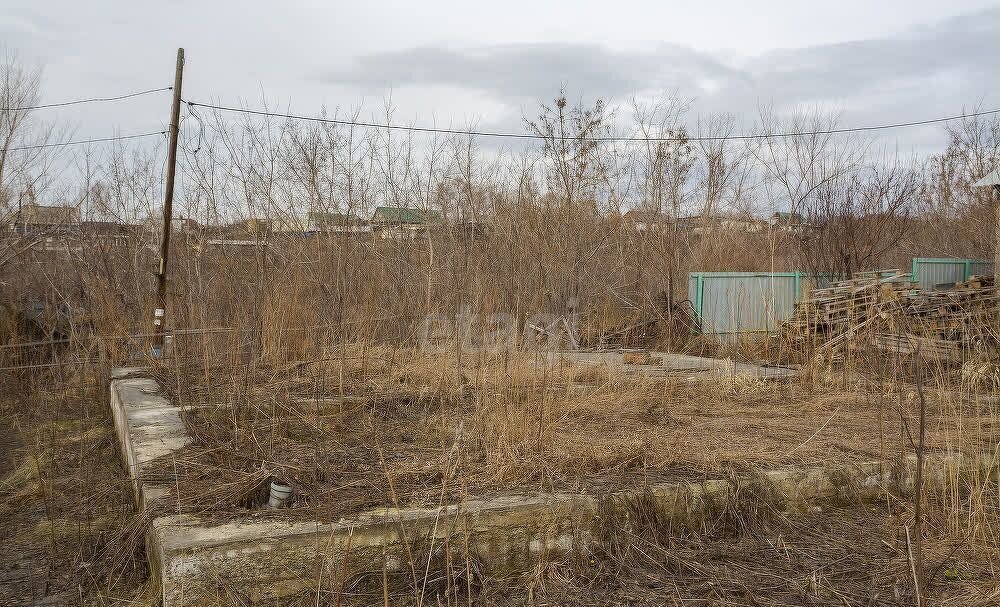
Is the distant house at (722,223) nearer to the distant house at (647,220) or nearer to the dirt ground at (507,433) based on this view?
the distant house at (647,220)

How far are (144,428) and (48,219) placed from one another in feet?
35.2

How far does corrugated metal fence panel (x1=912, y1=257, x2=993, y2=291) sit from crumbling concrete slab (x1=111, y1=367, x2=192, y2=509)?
12.1m

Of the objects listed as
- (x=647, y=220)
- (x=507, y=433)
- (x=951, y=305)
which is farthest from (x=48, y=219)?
(x=951, y=305)

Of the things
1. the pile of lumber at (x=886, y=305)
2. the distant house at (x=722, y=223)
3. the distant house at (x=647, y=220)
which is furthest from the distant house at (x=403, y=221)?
the distant house at (x=722, y=223)

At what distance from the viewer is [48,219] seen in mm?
13273

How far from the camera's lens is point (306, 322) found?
24.7 feet

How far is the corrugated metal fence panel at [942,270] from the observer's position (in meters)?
12.8

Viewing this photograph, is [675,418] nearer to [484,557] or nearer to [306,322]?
[484,557]

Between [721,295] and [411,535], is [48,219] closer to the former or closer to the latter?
[721,295]

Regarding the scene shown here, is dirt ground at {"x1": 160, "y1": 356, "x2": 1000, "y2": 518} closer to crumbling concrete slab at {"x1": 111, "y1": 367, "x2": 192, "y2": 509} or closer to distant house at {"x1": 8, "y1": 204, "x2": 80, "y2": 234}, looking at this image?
crumbling concrete slab at {"x1": 111, "y1": 367, "x2": 192, "y2": 509}

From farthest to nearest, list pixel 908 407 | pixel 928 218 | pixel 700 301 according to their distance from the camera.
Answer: pixel 928 218 → pixel 700 301 → pixel 908 407

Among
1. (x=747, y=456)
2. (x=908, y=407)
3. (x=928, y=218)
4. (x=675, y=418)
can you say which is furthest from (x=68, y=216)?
(x=928, y=218)

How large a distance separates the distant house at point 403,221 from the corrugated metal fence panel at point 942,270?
8456mm

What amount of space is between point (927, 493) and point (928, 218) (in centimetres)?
2048
